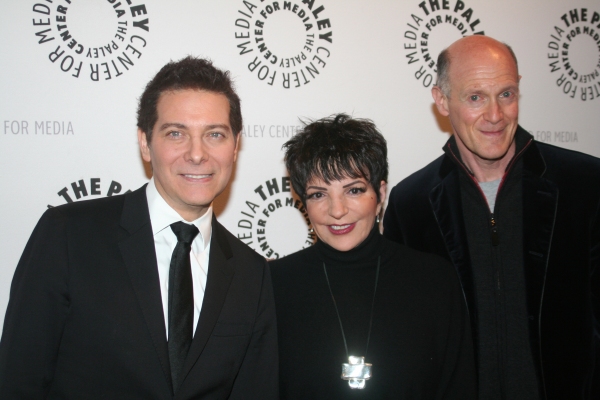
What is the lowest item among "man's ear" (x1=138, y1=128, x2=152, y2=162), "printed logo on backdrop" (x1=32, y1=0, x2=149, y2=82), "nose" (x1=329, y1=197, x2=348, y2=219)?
"nose" (x1=329, y1=197, x2=348, y2=219)

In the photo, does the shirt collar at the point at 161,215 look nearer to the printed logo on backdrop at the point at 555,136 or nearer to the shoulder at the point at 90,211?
the shoulder at the point at 90,211

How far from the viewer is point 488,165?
2066mm

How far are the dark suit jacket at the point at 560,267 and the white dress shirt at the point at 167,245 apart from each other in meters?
0.95

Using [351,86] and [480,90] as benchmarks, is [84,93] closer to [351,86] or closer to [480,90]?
[351,86]

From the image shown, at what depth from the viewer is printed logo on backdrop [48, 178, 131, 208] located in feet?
7.73

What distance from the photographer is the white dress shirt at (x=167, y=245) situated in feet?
5.26

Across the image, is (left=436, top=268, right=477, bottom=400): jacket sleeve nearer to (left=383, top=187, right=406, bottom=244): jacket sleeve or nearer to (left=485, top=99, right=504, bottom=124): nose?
(left=383, top=187, right=406, bottom=244): jacket sleeve

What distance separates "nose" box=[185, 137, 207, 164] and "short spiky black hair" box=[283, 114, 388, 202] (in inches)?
14.2

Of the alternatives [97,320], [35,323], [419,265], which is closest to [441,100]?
[419,265]

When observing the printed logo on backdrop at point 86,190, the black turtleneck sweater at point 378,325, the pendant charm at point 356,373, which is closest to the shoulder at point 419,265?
the black turtleneck sweater at point 378,325

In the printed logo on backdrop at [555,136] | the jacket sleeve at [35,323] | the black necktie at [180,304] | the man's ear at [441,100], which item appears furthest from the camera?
the printed logo on backdrop at [555,136]

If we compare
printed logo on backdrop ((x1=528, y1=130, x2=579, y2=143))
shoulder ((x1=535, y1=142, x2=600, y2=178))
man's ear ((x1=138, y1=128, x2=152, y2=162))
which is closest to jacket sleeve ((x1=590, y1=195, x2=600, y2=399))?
shoulder ((x1=535, y1=142, x2=600, y2=178))

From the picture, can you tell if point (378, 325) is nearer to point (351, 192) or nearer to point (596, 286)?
point (351, 192)

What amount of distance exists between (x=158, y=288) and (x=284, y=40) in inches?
59.4
